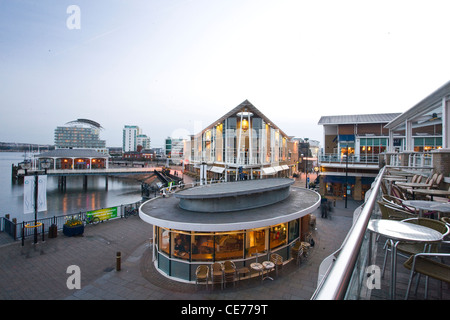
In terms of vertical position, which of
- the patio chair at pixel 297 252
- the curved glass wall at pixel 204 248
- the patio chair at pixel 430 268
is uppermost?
the patio chair at pixel 430 268

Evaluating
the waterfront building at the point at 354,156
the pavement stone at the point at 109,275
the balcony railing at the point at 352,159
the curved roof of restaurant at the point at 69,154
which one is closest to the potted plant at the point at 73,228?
the pavement stone at the point at 109,275

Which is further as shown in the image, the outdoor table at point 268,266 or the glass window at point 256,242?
the glass window at point 256,242

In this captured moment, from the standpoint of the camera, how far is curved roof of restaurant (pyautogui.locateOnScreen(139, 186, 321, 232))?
388 inches

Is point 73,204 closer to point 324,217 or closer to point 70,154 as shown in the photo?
point 70,154

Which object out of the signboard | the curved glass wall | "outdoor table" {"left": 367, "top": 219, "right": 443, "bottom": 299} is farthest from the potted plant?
"outdoor table" {"left": 367, "top": 219, "right": 443, "bottom": 299}

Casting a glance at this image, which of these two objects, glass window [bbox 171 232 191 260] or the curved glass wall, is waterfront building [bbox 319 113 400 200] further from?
glass window [bbox 171 232 191 260]

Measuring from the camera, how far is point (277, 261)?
1066 cm

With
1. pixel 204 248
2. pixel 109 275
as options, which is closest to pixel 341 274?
pixel 204 248

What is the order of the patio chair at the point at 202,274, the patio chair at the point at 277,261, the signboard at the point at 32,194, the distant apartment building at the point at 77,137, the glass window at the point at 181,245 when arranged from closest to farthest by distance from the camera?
the patio chair at the point at 202,274 < the glass window at the point at 181,245 < the patio chair at the point at 277,261 < the signboard at the point at 32,194 < the distant apartment building at the point at 77,137

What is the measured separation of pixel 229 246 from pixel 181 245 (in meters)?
2.16

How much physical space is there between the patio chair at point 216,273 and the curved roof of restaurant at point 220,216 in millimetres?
1492

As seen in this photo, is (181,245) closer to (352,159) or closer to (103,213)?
(103,213)

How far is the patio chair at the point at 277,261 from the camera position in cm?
1054

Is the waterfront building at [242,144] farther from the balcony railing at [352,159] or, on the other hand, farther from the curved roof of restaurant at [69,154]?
the curved roof of restaurant at [69,154]
